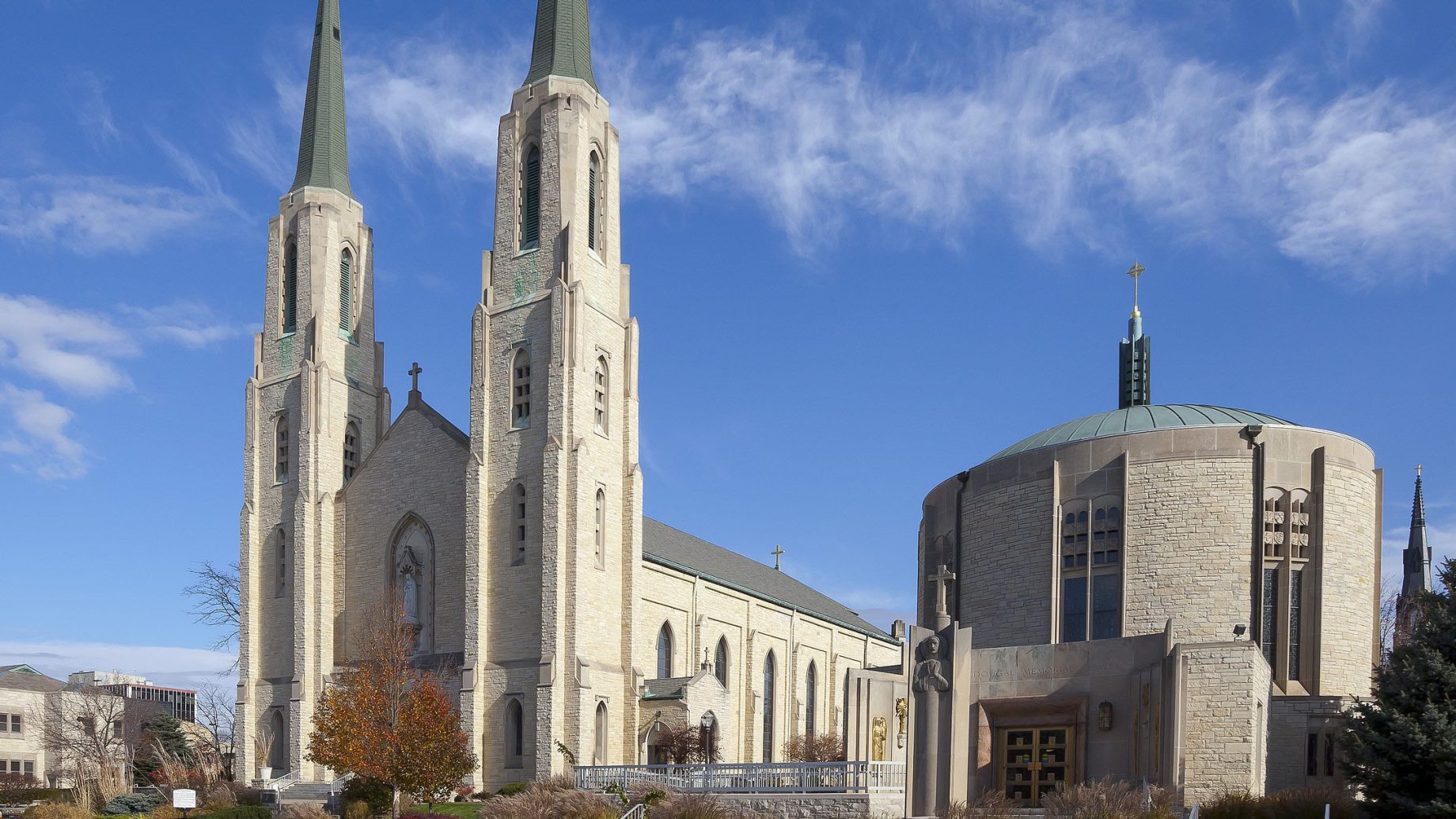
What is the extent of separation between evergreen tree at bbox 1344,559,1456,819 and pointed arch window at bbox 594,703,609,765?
24.4m

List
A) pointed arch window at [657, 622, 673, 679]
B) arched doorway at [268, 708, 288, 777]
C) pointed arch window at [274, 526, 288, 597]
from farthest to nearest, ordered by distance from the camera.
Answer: pointed arch window at [657, 622, 673, 679] → pointed arch window at [274, 526, 288, 597] → arched doorway at [268, 708, 288, 777]

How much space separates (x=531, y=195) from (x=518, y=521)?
11.5 metres

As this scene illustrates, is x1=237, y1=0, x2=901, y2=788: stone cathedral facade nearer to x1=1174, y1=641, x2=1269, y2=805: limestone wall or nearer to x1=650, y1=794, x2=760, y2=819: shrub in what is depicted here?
x1=650, y1=794, x2=760, y2=819: shrub

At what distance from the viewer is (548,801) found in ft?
104

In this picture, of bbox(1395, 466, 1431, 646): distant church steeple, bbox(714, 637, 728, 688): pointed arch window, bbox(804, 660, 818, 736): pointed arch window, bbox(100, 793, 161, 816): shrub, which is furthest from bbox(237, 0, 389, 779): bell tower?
bbox(1395, 466, 1431, 646): distant church steeple

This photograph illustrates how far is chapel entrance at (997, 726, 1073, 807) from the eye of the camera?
97.4 ft

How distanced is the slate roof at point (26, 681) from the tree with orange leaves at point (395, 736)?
44633mm

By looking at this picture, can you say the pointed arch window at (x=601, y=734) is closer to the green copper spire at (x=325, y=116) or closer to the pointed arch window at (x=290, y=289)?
the pointed arch window at (x=290, y=289)

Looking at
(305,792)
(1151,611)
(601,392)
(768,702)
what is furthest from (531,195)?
(1151,611)

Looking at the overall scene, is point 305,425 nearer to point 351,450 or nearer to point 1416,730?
point 351,450

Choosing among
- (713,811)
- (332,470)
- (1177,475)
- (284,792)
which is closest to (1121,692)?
(1177,475)

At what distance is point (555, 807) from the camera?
3095cm

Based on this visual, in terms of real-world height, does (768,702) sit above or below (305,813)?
below

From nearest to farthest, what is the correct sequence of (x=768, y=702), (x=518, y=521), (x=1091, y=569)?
(x=1091, y=569) → (x=518, y=521) → (x=768, y=702)
